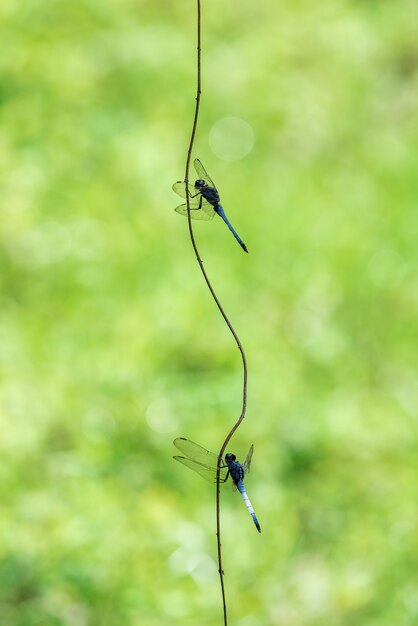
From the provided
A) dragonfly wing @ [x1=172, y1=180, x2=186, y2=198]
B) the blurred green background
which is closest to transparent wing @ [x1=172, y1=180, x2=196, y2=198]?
dragonfly wing @ [x1=172, y1=180, x2=186, y2=198]

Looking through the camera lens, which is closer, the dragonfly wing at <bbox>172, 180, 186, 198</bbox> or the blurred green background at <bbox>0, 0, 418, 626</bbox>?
the dragonfly wing at <bbox>172, 180, 186, 198</bbox>

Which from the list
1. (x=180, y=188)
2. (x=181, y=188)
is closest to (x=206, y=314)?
(x=180, y=188)

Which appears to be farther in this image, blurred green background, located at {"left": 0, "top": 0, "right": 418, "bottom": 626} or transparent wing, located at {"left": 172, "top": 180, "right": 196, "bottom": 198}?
blurred green background, located at {"left": 0, "top": 0, "right": 418, "bottom": 626}

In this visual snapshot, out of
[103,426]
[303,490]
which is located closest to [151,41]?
[103,426]

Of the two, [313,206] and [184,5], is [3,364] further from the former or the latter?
[184,5]

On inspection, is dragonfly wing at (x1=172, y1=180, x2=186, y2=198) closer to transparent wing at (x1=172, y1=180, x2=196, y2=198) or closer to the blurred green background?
transparent wing at (x1=172, y1=180, x2=196, y2=198)

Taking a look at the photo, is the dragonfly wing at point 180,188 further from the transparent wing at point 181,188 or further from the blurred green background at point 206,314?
the blurred green background at point 206,314

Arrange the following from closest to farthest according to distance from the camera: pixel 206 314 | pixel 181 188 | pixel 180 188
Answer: pixel 181 188 → pixel 180 188 → pixel 206 314

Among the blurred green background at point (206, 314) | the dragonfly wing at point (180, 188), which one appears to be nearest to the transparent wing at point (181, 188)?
the dragonfly wing at point (180, 188)

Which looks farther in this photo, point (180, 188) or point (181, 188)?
point (180, 188)

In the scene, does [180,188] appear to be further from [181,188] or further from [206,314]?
[206,314]
